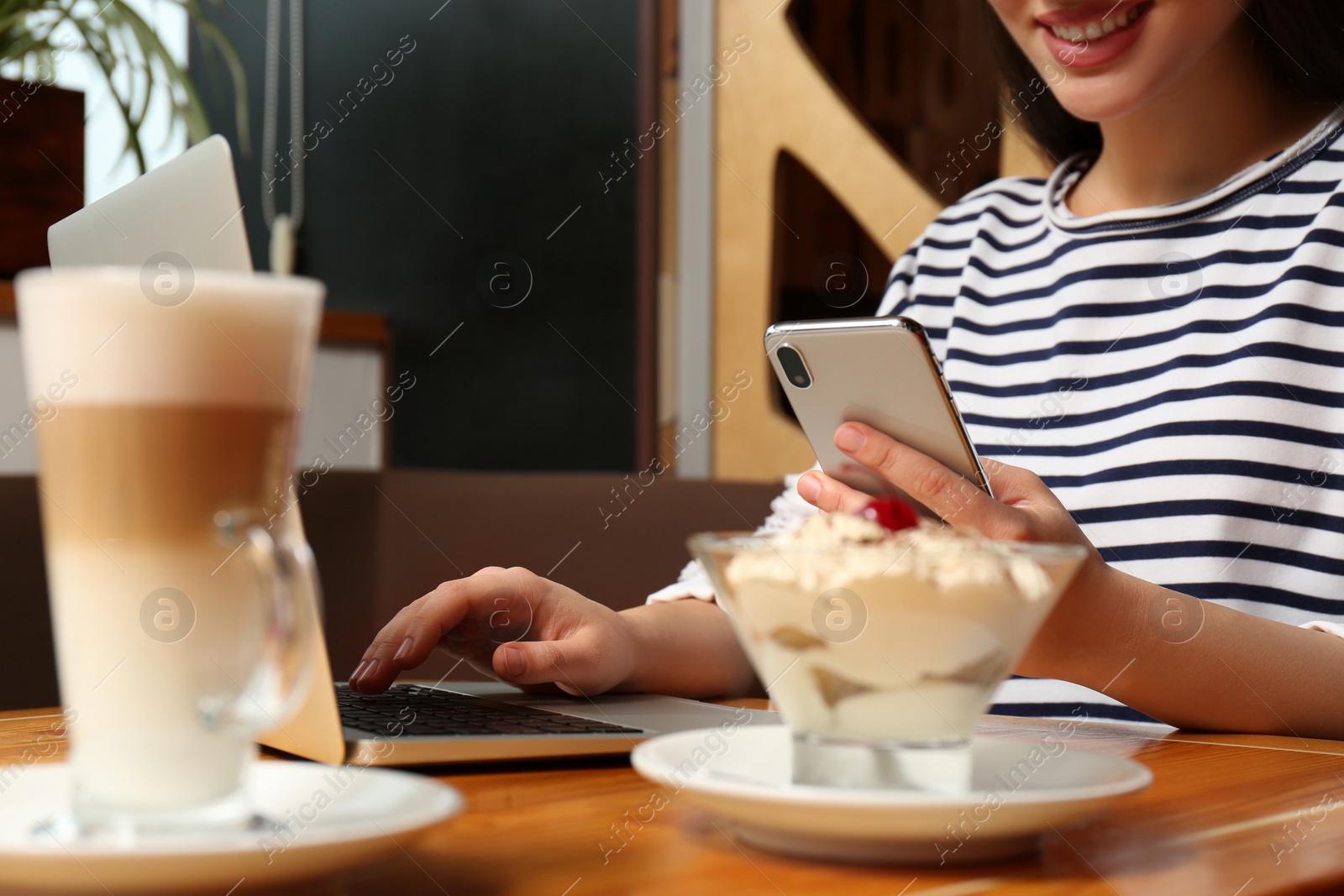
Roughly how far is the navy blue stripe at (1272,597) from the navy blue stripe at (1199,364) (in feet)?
0.59

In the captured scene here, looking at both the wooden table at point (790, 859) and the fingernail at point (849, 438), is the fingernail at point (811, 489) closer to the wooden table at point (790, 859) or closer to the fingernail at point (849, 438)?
the fingernail at point (849, 438)

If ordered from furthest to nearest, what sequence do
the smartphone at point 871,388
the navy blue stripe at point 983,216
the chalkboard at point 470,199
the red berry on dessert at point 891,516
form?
the chalkboard at point 470,199 → the navy blue stripe at point 983,216 → the smartphone at point 871,388 → the red berry on dessert at point 891,516

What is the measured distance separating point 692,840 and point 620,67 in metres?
2.44

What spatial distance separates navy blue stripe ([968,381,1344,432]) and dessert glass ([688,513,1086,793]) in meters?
0.75

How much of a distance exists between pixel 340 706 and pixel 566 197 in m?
2.07

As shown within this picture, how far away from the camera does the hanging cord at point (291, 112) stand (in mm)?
2582

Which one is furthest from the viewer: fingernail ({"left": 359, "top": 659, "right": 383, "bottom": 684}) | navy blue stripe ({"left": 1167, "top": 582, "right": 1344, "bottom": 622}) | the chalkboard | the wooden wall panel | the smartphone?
the chalkboard

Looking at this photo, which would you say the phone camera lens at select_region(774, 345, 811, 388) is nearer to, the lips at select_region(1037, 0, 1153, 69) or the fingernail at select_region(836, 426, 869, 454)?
the fingernail at select_region(836, 426, 869, 454)

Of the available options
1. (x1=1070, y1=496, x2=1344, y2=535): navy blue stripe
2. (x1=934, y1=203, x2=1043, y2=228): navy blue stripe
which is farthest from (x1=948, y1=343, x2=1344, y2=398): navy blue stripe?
(x1=934, y1=203, x2=1043, y2=228): navy blue stripe

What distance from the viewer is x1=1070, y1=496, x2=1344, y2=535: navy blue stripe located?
1081mm

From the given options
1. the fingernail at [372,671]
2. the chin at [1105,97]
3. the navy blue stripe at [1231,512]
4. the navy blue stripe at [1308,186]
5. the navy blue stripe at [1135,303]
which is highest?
the chin at [1105,97]

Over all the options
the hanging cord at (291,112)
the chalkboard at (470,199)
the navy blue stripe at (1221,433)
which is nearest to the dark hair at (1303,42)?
the navy blue stripe at (1221,433)

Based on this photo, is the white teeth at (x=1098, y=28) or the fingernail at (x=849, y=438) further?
the white teeth at (x=1098, y=28)

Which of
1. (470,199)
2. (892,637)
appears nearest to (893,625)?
(892,637)
